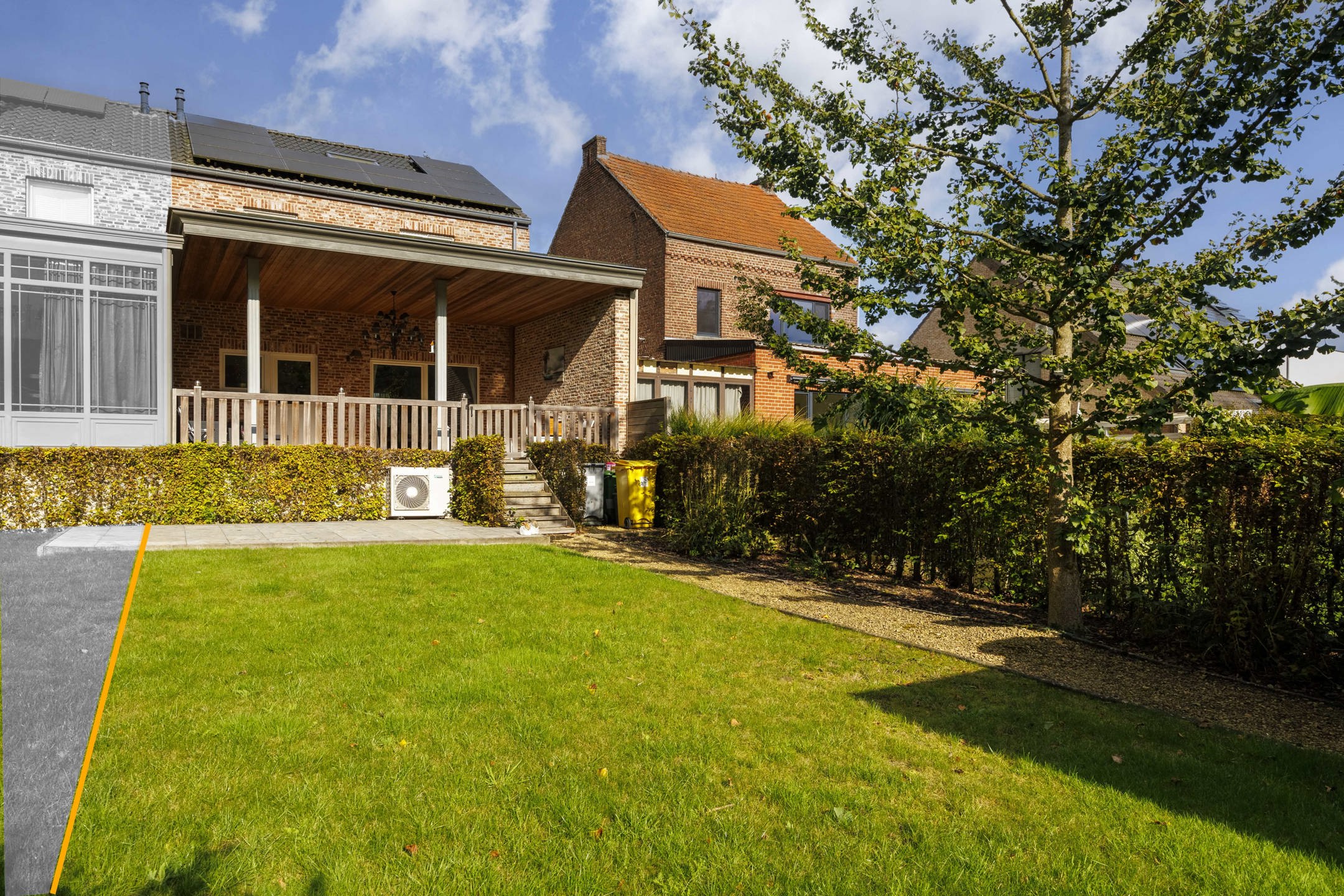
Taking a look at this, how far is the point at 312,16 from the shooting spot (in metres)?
5.89

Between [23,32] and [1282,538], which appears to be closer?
[23,32]

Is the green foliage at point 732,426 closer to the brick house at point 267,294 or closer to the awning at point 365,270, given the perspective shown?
the brick house at point 267,294

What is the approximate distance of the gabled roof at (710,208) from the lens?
1019 inches

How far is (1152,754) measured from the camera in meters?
3.92

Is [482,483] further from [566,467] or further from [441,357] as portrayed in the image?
[441,357]

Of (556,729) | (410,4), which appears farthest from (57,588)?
(410,4)

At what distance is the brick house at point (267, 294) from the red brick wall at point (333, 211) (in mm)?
44

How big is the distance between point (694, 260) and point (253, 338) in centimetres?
1493

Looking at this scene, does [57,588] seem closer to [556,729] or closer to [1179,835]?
[556,729]

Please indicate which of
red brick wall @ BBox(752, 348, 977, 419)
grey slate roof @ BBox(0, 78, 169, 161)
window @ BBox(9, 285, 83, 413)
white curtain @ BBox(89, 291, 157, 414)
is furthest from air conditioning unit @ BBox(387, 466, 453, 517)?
grey slate roof @ BBox(0, 78, 169, 161)

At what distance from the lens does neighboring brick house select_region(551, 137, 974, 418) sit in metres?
20.1

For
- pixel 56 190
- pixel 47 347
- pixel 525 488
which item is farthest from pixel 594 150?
pixel 47 347

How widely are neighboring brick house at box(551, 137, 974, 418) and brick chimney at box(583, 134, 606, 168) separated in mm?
41

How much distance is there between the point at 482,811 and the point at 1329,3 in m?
6.55
